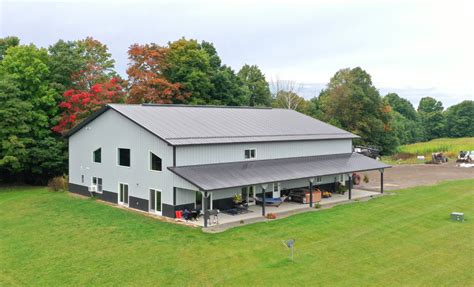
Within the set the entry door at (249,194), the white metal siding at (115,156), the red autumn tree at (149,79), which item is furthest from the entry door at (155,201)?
the red autumn tree at (149,79)

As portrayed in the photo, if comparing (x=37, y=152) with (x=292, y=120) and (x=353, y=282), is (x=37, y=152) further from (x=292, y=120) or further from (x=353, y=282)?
(x=353, y=282)

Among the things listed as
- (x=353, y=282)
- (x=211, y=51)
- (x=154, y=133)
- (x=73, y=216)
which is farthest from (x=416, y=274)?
(x=211, y=51)

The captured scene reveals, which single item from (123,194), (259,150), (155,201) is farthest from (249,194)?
(123,194)

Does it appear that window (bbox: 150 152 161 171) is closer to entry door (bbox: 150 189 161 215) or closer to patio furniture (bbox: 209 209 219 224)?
entry door (bbox: 150 189 161 215)

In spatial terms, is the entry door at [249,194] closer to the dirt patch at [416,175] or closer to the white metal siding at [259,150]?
the white metal siding at [259,150]

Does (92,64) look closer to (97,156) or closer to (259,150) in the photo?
(97,156)

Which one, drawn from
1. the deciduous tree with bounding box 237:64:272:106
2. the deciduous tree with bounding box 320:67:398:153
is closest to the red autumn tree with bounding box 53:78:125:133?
the deciduous tree with bounding box 237:64:272:106
